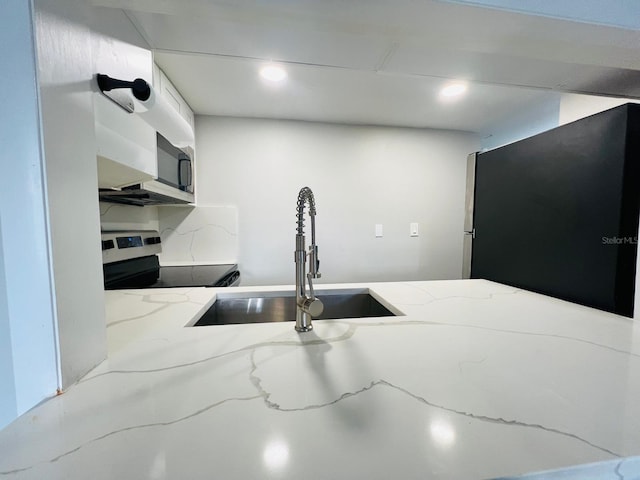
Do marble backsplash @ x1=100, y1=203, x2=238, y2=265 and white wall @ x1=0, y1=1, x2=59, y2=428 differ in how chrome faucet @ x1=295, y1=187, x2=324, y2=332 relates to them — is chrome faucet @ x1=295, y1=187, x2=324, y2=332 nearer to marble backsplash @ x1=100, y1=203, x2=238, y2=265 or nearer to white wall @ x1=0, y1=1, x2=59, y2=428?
white wall @ x1=0, y1=1, x2=59, y2=428

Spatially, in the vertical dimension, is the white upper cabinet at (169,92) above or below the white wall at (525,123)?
below

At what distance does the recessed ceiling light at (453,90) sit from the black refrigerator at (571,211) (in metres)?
0.52

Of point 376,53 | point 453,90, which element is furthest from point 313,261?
point 453,90

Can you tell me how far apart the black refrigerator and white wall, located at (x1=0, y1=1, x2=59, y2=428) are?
144 cm

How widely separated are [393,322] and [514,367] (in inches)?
11.3

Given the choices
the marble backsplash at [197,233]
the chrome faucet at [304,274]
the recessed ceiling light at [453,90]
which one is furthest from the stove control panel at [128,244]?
the recessed ceiling light at [453,90]

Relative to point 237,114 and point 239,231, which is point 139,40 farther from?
point 239,231

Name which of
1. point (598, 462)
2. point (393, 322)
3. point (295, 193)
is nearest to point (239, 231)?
point (295, 193)

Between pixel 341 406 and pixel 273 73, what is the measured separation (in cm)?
155

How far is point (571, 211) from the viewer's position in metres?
0.92

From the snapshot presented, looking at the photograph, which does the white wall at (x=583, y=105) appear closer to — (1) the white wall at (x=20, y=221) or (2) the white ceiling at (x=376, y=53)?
(2) the white ceiling at (x=376, y=53)

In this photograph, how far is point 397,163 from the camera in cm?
227

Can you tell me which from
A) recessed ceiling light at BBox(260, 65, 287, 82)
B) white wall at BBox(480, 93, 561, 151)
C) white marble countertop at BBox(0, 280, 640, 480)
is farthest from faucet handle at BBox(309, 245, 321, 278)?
white wall at BBox(480, 93, 561, 151)

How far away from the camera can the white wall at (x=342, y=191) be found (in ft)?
6.73
